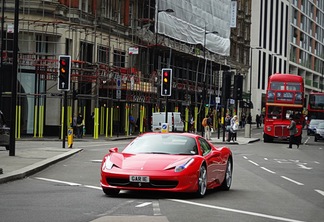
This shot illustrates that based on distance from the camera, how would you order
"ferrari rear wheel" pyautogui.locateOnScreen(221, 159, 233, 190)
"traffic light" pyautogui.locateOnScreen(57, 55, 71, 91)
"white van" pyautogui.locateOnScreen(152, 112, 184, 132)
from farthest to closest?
"white van" pyautogui.locateOnScreen(152, 112, 184, 132), "traffic light" pyautogui.locateOnScreen(57, 55, 71, 91), "ferrari rear wheel" pyautogui.locateOnScreen(221, 159, 233, 190)

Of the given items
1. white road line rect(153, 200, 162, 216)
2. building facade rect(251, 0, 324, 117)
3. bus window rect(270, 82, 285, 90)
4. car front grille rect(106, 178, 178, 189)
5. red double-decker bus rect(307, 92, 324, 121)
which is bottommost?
white road line rect(153, 200, 162, 216)

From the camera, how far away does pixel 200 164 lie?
13445mm

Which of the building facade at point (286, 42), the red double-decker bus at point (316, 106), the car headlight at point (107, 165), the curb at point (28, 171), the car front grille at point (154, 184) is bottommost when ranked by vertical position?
the curb at point (28, 171)

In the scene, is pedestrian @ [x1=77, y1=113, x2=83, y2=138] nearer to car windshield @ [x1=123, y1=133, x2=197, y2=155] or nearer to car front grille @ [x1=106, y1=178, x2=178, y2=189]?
car windshield @ [x1=123, y1=133, x2=197, y2=155]

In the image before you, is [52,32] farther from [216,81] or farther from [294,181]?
[216,81]

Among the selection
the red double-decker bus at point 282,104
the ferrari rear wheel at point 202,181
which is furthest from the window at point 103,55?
the ferrari rear wheel at point 202,181

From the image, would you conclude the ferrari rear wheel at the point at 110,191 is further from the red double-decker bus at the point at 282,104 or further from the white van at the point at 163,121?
the white van at the point at 163,121

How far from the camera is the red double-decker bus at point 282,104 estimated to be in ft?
160

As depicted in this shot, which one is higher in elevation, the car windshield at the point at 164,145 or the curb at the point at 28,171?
the car windshield at the point at 164,145

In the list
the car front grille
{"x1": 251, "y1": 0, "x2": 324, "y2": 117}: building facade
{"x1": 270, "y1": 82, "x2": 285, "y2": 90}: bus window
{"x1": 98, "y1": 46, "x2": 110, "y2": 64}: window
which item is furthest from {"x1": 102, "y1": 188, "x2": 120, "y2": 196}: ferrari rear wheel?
{"x1": 251, "y1": 0, "x2": 324, "y2": 117}: building facade

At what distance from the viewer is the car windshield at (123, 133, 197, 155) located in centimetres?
1408

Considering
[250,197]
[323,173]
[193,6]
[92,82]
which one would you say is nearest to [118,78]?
[92,82]

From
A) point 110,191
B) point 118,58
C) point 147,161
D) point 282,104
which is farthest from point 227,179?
point 118,58

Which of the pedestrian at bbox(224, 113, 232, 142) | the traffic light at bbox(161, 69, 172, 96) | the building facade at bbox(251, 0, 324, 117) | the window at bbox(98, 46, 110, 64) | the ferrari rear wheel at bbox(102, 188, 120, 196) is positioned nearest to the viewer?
the ferrari rear wheel at bbox(102, 188, 120, 196)
